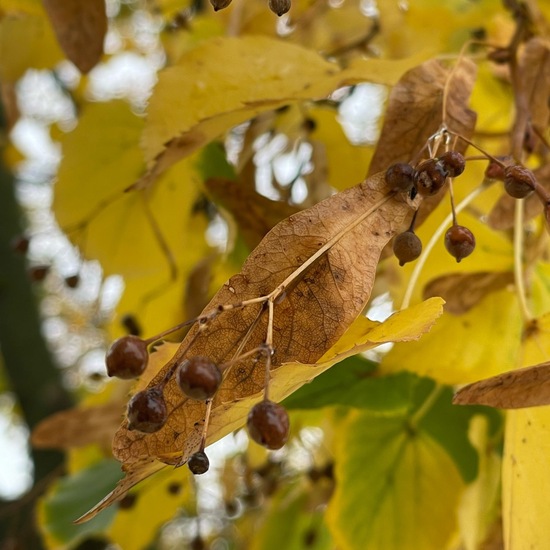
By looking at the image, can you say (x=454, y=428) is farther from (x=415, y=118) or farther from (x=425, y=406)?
(x=415, y=118)

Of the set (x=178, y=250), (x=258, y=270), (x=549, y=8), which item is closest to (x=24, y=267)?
(x=178, y=250)

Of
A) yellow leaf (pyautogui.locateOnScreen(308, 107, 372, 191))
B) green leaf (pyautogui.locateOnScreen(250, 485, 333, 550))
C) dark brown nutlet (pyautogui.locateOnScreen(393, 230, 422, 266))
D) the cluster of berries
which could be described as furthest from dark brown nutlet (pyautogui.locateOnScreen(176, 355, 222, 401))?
green leaf (pyautogui.locateOnScreen(250, 485, 333, 550))

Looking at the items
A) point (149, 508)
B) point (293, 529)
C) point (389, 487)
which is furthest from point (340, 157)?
point (293, 529)

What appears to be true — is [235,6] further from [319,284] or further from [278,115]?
[319,284]

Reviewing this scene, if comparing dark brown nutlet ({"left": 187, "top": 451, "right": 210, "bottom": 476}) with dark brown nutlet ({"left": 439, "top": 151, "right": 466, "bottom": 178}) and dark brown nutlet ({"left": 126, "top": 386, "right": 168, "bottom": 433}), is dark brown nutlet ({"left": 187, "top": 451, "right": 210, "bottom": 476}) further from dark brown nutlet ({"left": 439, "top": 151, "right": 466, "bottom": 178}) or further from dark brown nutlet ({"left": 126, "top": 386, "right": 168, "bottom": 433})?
dark brown nutlet ({"left": 439, "top": 151, "right": 466, "bottom": 178})

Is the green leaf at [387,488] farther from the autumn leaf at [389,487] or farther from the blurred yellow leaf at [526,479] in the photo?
the blurred yellow leaf at [526,479]

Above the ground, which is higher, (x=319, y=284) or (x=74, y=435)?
(x=319, y=284)
